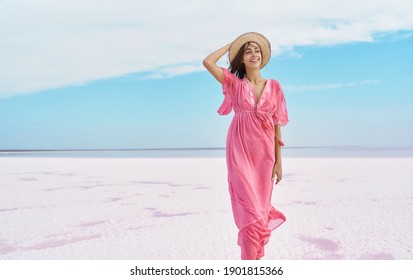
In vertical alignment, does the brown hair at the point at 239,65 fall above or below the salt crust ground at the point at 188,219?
above

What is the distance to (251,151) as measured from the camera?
329 cm

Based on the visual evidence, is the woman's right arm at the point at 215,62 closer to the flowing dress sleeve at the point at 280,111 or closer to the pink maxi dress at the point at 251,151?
the pink maxi dress at the point at 251,151

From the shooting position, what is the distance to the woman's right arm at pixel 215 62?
322 cm

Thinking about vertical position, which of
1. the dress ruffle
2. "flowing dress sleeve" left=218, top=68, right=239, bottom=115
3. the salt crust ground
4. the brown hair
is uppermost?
the brown hair

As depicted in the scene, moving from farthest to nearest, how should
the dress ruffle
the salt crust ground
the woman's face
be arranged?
the salt crust ground → the woman's face → the dress ruffle

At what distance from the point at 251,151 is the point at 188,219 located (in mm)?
2059

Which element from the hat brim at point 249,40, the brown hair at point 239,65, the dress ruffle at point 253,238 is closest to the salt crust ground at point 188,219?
the dress ruffle at point 253,238

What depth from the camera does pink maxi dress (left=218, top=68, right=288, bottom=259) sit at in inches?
125

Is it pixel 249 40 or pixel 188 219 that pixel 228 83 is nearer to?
pixel 249 40

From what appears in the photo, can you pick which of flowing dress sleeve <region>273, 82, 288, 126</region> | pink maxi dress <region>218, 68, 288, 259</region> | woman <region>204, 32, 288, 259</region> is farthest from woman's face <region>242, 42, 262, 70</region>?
flowing dress sleeve <region>273, 82, 288, 126</region>

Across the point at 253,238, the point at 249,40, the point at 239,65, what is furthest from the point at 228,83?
the point at 253,238

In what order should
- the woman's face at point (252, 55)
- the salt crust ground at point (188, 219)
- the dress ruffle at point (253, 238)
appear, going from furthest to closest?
the salt crust ground at point (188, 219) → the woman's face at point (252, 55) → the dress ruffle at point (253, 238)

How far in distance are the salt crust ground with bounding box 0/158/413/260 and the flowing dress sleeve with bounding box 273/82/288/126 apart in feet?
3.65

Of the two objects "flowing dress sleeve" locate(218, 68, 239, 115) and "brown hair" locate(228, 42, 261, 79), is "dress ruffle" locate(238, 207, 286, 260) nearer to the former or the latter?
"flowing dress sleeve" locate(218, 68, 239, 115)
